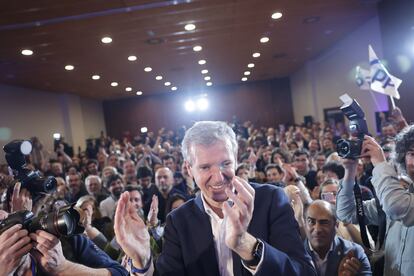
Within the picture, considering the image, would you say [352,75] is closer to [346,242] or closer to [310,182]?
[310,182]

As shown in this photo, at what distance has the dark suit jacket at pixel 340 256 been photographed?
191 centimetres

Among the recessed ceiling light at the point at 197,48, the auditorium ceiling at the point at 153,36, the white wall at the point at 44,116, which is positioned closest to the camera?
the auditorium ceiling at the point at 153,36

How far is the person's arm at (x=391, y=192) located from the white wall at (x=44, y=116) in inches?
373

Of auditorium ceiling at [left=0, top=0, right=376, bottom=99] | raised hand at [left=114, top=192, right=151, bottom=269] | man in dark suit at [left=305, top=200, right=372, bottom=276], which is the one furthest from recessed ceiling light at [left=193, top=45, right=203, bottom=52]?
raised hand at [left=114, top=192, right=151, bottom=269]

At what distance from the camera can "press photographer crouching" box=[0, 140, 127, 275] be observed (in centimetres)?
107

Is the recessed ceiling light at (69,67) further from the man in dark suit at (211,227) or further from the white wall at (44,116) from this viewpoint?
the man in dark suit at (211,227)

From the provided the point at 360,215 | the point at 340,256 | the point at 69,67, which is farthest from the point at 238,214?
the point at 69,67

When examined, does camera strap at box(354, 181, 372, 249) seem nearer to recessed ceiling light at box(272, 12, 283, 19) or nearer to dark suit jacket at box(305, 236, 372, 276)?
dark suit jacket at box(305, 236, 372, 276)

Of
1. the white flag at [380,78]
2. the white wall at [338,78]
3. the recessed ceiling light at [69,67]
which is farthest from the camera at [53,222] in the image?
the recessed ceiling light at [69,67]

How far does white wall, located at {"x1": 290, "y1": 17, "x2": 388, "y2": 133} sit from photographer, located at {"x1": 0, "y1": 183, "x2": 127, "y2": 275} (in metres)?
7.79

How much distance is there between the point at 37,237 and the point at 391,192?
136 cm

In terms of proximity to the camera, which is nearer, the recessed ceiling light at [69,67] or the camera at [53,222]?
the camera at [53,222]

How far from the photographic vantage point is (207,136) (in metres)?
1.16

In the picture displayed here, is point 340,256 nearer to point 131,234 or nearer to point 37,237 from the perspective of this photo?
point 131,234
